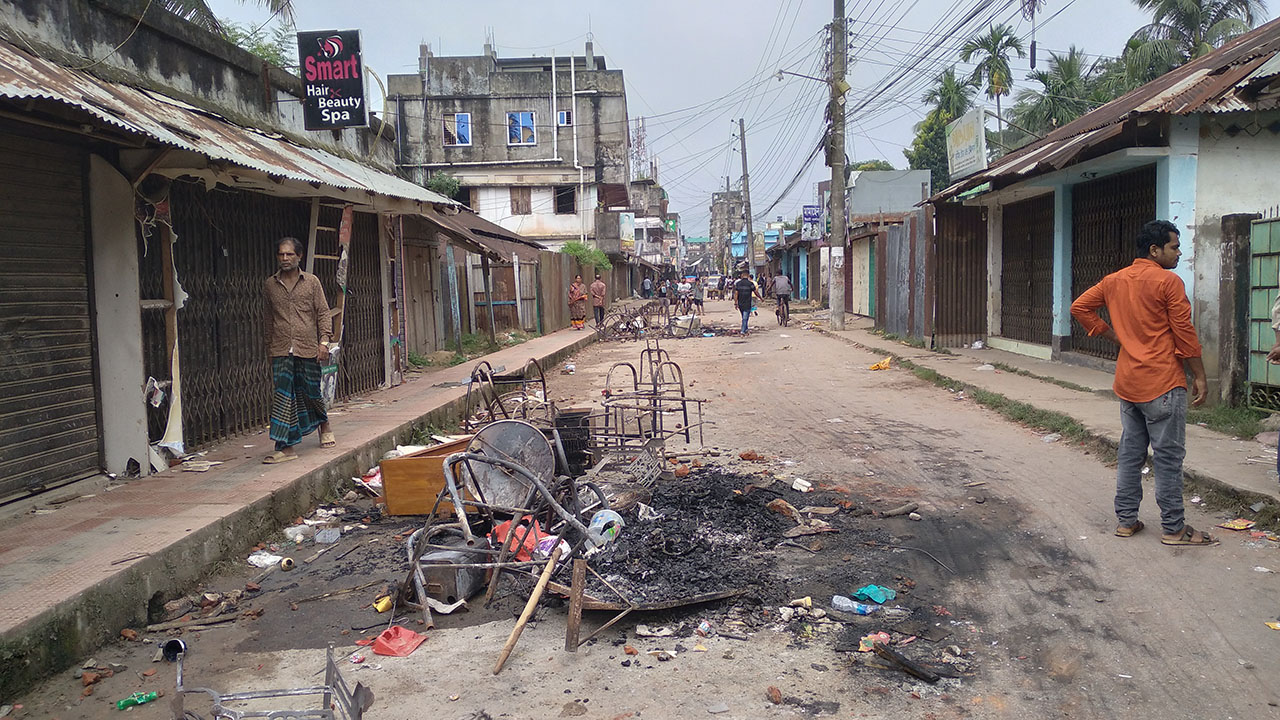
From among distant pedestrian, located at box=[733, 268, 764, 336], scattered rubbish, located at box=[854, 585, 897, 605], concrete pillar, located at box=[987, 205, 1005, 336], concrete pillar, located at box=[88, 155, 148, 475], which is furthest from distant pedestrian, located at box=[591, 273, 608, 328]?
scattered rubbish, located at box=[854, 585, 897, 605]

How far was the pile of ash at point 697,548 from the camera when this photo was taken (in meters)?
4.19

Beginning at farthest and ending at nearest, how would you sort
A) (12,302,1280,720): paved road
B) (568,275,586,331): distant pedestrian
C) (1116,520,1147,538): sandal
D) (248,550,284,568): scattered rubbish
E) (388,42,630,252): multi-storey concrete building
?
(388,42,630,252): multi-storey concrete building < (568,275,586,331): distant pedestrian < (248,550,284,568): scattered rubbish < (1116,520,1147,538): sandal < (12,302,1280,720): paved road

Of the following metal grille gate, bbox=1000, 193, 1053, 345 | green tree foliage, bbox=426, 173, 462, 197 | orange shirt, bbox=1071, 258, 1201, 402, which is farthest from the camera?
green tree foliage, bbox=426, 173, 462, 197

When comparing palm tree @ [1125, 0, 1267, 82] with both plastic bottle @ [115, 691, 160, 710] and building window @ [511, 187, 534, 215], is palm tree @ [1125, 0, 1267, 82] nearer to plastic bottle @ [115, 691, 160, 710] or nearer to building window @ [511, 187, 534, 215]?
building window @ [511, 187, 534, 215]

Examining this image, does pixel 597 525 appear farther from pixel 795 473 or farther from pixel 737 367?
pixel 737 367

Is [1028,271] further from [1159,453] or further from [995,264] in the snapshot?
[1159,453]

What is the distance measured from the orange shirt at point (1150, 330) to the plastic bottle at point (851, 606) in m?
2.15

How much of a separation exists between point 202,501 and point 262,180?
318 centimetres

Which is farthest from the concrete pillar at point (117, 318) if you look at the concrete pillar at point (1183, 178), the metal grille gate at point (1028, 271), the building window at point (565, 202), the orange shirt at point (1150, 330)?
the building window at point (565, 202)

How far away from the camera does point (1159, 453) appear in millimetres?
4840

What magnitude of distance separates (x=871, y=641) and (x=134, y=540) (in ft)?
13.2

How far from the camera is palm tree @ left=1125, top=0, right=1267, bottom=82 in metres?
26.7

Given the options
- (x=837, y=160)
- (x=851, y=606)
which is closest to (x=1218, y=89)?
(x=851, y=606)

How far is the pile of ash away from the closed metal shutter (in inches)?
158
